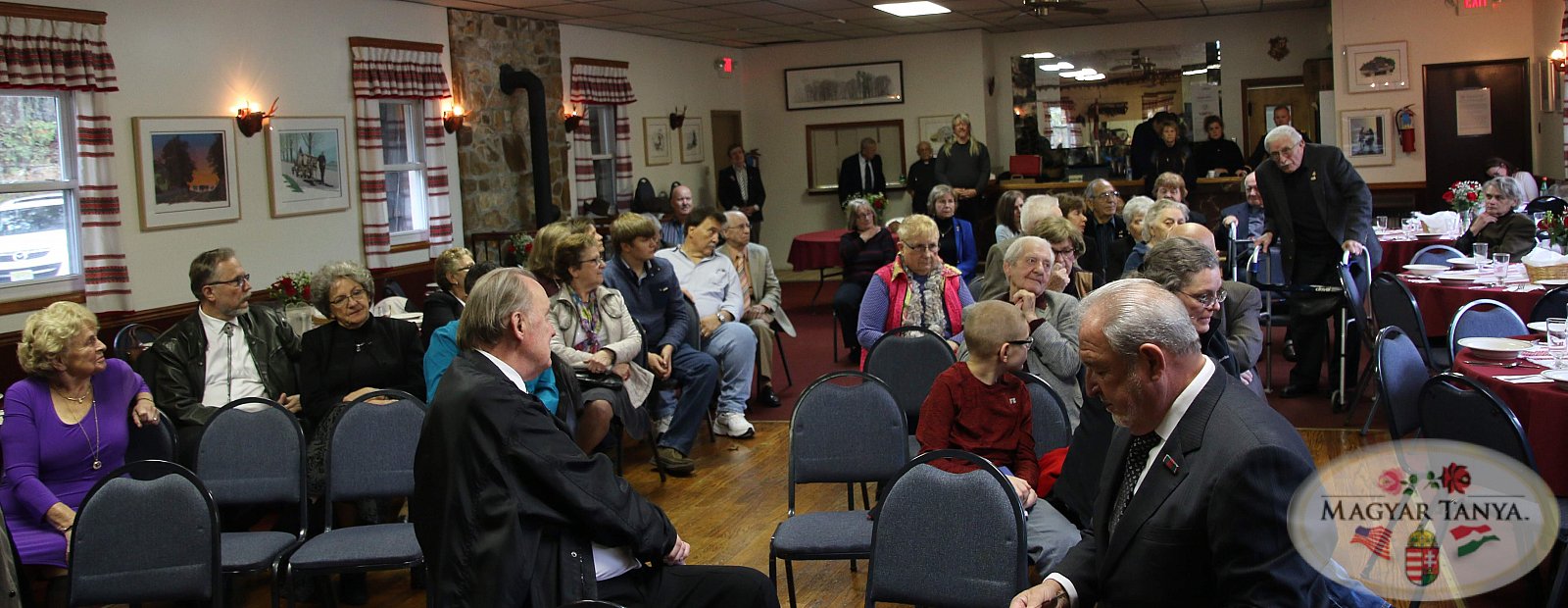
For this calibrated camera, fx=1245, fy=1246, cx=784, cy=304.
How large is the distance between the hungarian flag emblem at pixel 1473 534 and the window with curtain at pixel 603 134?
10.1 metres

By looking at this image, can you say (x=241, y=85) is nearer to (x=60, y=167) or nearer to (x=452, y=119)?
(x=60, y=167)

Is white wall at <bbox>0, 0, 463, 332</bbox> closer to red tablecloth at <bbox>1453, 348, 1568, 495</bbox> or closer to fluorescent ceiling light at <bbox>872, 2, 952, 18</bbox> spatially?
fluorescent ceiling light at <bbox>872, 2, 952, 18</bbox>

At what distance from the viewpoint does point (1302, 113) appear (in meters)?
14.9

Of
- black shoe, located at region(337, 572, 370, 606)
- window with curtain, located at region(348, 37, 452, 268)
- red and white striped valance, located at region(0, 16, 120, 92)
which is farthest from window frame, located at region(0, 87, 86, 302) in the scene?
black shoe, located at region(337, 572, 370, 606)

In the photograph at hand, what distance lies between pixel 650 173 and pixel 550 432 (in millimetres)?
11613

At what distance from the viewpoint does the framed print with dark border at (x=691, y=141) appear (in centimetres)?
1512

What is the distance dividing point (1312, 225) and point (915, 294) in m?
2.61

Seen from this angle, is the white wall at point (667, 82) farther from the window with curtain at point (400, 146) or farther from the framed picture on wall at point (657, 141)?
the window with curtain at point (400, 146)

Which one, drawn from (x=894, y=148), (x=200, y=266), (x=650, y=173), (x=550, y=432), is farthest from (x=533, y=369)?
(x=894, y=148)

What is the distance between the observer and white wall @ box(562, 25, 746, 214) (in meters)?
13.2

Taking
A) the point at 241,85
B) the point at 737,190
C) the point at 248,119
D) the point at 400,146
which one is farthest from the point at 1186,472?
the point at 737,190

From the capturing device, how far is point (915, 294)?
609 cm

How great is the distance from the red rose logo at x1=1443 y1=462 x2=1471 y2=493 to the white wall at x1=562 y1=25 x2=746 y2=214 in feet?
33.3

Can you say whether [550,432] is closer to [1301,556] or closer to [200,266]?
[1301,556]
